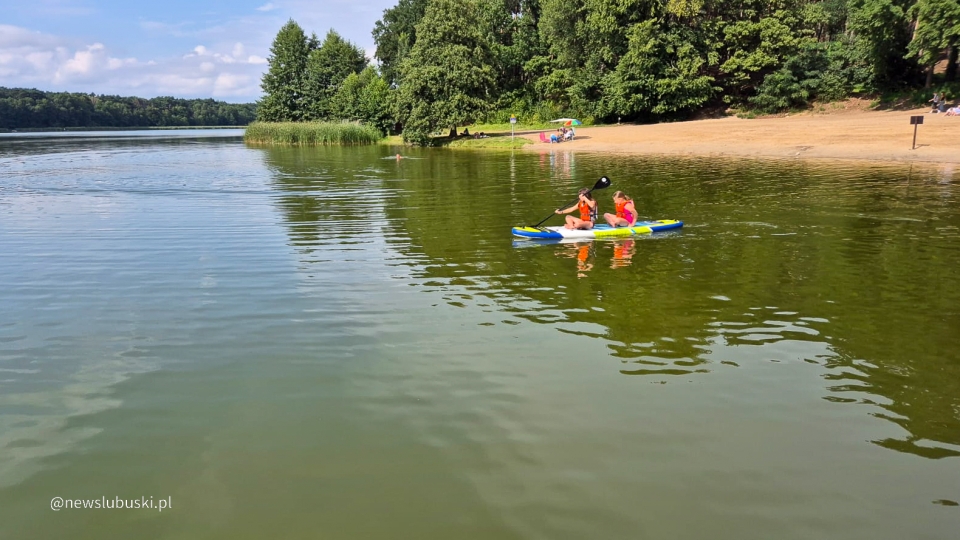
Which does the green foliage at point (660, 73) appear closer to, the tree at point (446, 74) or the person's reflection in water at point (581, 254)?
the tree at point (446, 74)

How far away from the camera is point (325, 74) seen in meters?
85.1

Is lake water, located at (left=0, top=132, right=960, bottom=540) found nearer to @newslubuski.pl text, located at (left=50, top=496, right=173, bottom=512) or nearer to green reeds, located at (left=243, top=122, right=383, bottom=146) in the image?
@newslubuski.pl text, located at (left=50, top=496, right=173, bottom=512)

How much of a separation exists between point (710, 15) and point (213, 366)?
6003cm

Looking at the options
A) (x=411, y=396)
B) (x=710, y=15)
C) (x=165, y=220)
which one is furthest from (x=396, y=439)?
(x=710, y=15)

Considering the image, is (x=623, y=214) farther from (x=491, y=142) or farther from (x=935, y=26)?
(x=491, y=142)

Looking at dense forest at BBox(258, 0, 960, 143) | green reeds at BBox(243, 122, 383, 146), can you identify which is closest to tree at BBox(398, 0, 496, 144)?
dense forest at BBox(258, 0, 960, 143)

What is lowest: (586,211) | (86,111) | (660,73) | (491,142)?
(586,211)

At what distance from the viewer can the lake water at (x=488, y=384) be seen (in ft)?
16.7

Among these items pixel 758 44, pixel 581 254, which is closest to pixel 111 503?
pixel 581 254

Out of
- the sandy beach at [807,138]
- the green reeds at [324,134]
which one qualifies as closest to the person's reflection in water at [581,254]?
the sandy beach at [807,138]

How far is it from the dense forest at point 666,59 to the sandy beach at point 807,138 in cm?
402

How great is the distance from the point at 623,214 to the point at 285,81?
266 feet

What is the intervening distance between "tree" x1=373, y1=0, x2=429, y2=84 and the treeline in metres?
84.9

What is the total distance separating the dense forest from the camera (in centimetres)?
4594
